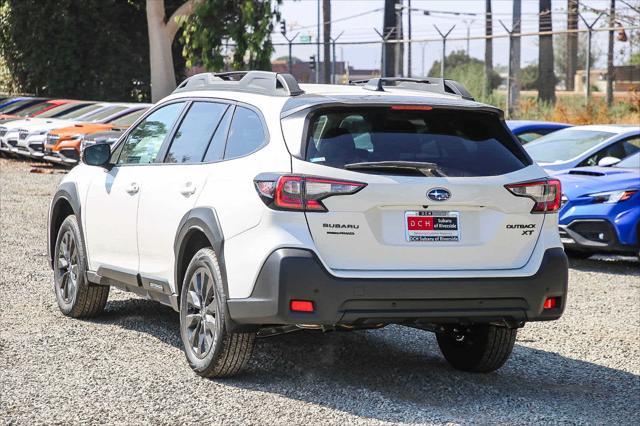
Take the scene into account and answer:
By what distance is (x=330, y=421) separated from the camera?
6270 millimetres

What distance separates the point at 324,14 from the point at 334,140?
137 feet

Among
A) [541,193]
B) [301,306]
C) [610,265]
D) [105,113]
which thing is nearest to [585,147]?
[610,265]

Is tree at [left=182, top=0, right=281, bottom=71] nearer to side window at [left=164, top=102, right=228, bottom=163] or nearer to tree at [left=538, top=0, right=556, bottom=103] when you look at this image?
tree at [left=538, top=0, right=556, bottom=103]

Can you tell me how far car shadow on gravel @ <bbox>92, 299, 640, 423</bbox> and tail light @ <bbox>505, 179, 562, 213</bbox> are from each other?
3.68ft

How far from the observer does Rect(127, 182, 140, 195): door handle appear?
26.5 ft

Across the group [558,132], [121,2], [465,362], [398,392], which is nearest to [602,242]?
[558,132]

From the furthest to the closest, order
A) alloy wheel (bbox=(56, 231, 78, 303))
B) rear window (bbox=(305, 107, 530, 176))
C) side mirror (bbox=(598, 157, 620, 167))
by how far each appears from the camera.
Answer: side mirror (bbox=(598, 157, 620, 167))
alloy wheel (bbox=(56, 231, 78, 303))
rear window (bbox=(305, 107, 530, 176))

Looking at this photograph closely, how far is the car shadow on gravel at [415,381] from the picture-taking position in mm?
6664

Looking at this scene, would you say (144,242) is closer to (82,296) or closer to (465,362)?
(82,296)

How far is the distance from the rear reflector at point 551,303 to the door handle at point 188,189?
7.12 feet

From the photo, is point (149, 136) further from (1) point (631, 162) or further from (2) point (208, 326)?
(1) point (631, 162)

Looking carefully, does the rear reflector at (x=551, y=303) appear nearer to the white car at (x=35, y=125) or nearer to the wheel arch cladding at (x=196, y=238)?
the wheel arch cladding at (x=196, y=238)

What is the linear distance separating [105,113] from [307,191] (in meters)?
20.8

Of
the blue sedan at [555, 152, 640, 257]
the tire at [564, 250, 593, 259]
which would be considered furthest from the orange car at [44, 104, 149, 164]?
the blue sedan at [555, 152, 640, 257]
